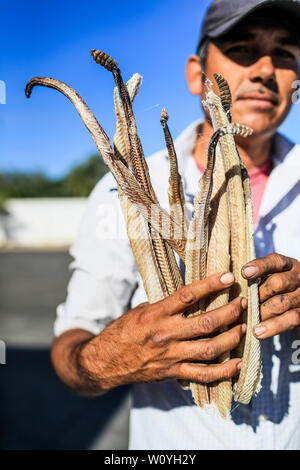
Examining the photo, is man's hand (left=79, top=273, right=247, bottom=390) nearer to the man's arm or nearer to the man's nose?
the man's arm

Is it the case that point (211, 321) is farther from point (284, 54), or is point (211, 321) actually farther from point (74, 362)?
point (284, 54)

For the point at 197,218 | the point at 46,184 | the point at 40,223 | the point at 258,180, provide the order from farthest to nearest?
1. the point at 46,184
2. the point at 40,223
3. the point at 258,180
4. the point at 197,218

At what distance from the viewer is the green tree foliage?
19.3 meters

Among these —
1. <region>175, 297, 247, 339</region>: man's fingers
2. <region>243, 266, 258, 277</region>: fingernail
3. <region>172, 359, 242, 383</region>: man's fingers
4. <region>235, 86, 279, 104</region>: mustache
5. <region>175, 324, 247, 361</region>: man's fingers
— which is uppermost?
<region>235, 86, 279, 104</region>: mustache

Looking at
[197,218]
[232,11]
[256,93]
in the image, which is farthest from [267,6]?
[197,218]

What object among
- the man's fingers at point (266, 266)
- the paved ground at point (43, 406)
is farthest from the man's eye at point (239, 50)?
the paved ground at point (43, 406)

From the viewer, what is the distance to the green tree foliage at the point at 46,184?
19.3 metres

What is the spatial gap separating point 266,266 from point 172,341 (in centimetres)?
21

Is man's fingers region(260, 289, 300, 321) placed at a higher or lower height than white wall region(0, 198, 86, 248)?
lower

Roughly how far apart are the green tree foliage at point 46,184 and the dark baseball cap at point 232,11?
17697 millimetres

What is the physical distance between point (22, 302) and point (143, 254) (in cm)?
693

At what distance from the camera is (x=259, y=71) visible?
3.11ft

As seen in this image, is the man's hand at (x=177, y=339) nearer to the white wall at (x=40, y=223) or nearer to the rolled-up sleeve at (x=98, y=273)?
the rolled-up sleeve at (x=98, y=273)

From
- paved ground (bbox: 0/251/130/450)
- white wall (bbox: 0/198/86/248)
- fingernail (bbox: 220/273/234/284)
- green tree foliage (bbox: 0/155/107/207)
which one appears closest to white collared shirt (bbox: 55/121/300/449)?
fingernail (bbox: 220/273/234/284)
